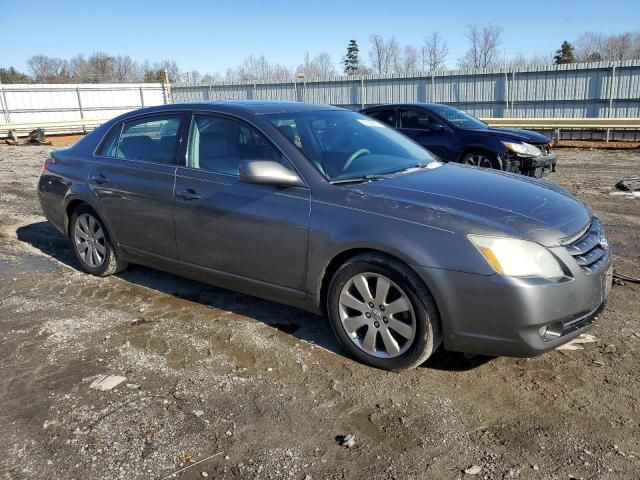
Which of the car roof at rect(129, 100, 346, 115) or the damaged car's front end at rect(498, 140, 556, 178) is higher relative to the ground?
the car roof at rect(129, 100, 346, 115)

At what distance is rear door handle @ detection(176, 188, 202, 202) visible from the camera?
171 inches

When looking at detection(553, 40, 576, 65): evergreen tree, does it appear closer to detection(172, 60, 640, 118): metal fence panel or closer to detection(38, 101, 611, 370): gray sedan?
detection(172, 60, 640, 118): metal fence panel

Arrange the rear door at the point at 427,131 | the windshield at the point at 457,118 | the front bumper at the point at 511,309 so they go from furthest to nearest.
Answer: the windshield at the point at 457,118
the rear door at the point at 427,131
the front bumper at the point at 511,309

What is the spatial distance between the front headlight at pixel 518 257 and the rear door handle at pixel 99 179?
3.48 m

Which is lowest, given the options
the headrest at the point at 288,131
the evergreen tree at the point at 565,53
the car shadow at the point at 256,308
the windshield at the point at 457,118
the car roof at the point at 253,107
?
the car shadow at the point at 256,308

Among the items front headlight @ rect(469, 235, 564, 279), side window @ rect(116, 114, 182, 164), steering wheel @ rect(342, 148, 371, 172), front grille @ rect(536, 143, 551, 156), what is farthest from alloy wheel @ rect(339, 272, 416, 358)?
front grille @ rect(536, 143, 551, 156)

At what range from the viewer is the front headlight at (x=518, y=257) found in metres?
3.11

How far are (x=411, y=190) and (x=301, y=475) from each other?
74.6 inches

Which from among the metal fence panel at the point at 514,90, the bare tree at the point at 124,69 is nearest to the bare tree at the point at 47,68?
the bare tree at the point at 124,69

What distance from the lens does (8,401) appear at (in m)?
3.37

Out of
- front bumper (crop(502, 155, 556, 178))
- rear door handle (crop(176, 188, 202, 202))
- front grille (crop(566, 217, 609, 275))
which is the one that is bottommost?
front bumper (crop(502, 155, 556, 178))

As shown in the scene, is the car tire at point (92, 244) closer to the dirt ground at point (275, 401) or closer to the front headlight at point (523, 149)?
the dirt ground at point (275, 401)

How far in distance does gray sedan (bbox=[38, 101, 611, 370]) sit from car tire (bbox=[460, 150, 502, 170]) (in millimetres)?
5571

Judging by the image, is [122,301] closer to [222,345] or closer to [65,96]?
[222,345]
